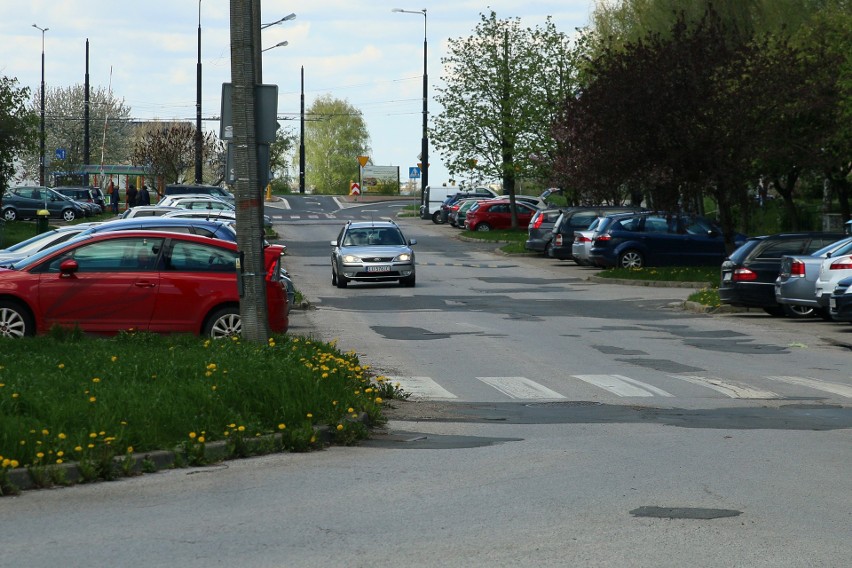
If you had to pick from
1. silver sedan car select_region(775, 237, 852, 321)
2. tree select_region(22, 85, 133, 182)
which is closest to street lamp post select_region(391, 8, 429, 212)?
tree select_region(22, 85, 133, 182)

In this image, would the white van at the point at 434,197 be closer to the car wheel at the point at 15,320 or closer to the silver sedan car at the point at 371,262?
the silver sedan car at the point at 371,262

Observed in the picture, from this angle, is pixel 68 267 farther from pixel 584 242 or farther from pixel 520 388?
pixel 584 242

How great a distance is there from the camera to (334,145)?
137 metres

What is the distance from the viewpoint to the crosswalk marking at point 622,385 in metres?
14.8

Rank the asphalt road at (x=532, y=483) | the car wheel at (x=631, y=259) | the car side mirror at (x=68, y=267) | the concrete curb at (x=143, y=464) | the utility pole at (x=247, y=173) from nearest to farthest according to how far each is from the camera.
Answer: the asphalt road at (x=532, y=483), the concrete curb at (x=143, y=464), the utility pole at (x=247, y=173), the car side mirror at (x=68, y=267), the car wheel at (x=631, y=259)

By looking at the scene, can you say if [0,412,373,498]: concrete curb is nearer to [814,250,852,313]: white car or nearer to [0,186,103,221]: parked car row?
[814,250,852,313]: white car

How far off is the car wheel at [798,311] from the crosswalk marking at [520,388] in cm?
1090

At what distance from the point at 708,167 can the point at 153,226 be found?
1737 cm

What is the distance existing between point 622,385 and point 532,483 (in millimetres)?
6465

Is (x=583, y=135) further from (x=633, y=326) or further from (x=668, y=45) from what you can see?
(x=633, y=326)

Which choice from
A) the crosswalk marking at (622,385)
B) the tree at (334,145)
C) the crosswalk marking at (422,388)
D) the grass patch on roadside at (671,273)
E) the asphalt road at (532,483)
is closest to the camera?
the asphalt road at (532,483)

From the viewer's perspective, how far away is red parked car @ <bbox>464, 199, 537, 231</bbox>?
64.8 meters

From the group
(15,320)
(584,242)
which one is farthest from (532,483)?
(584,242)

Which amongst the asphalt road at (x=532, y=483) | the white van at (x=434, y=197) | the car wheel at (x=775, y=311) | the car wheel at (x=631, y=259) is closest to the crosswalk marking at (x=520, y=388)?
the asphalt road at (x=532, y=483)
